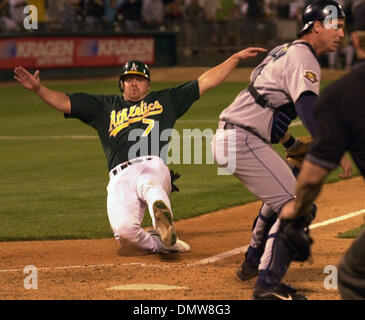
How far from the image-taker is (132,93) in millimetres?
8188

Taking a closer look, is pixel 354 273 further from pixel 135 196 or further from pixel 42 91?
pixel 42 91

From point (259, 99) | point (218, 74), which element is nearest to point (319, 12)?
point (259, 99)

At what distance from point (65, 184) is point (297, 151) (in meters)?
5.46

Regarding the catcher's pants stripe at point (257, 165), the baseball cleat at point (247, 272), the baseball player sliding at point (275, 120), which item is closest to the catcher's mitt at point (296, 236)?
the baseball player sliding at point (275, 120)

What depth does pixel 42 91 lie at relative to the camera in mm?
7863

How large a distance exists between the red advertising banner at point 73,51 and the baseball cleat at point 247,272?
19407 mm

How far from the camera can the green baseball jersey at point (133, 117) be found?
7961mm

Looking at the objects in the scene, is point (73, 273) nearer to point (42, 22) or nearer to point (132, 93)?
point (132, 93)

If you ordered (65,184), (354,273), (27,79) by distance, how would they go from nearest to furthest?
1. (354,273)
2. (27,79)
3. (65,184)

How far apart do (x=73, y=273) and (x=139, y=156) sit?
145 centimetres

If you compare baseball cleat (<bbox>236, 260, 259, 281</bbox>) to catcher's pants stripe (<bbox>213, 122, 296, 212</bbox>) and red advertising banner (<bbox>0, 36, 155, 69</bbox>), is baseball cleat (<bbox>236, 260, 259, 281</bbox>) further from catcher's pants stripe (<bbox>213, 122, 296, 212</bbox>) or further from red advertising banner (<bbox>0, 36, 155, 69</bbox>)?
red advertising banner (<bbox>0, 36, 155, 69</bbox>)

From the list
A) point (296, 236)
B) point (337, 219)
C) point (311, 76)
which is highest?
point (311, 76)

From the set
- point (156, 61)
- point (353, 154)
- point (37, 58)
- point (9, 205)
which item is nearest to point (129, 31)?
point (156, 61)

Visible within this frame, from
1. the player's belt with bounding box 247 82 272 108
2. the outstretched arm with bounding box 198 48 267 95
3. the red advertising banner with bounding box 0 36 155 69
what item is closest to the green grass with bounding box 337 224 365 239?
the outstretched arm with bounding box 198 48 267 95
